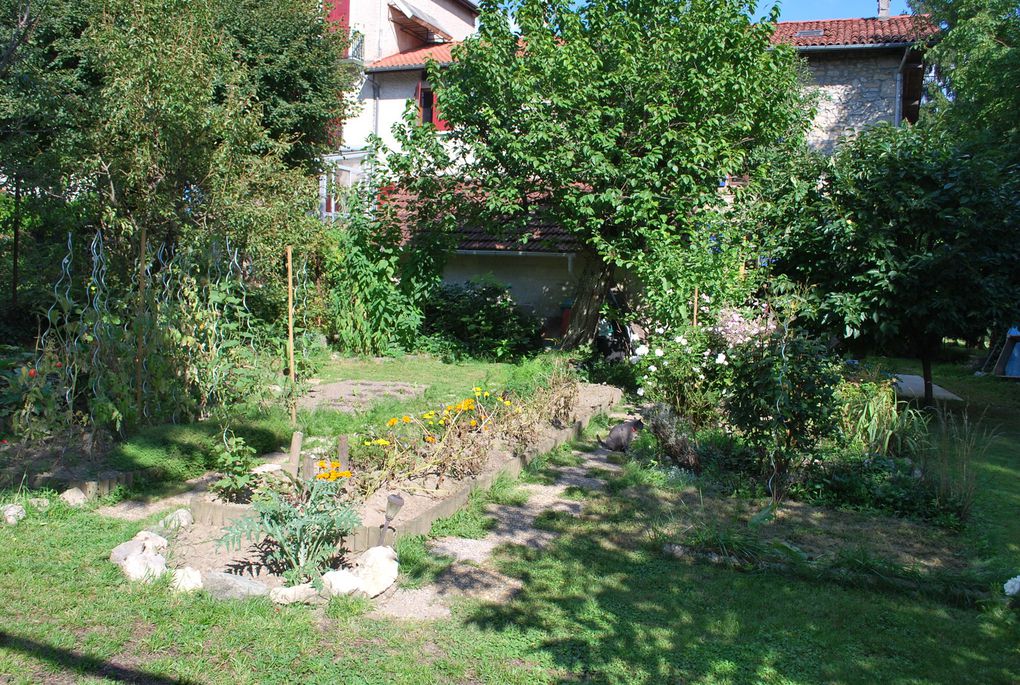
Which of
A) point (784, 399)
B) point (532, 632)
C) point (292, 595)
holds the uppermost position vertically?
point (784, 399)

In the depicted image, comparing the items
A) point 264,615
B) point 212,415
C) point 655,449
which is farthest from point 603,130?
point 264,615

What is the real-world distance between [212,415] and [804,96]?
16.1 m

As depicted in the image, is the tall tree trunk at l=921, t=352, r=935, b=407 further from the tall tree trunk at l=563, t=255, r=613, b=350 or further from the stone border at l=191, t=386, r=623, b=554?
the stone border at l=191, t=386, r=623, b=554

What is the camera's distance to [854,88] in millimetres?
21125

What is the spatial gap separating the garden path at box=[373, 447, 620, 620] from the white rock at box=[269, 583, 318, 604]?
0.37 m

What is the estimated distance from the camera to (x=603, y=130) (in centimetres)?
1237

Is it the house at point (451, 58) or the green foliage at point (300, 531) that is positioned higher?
the house at point (451, 58)

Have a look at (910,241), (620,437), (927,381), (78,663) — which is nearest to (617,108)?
(910,241)

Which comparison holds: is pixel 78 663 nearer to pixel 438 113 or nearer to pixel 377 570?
pixel 377 570

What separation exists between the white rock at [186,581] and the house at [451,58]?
10.3 m

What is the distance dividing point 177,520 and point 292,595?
1.38m

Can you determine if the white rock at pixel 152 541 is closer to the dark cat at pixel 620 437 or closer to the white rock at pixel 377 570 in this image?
the white rock at pixel 377 570

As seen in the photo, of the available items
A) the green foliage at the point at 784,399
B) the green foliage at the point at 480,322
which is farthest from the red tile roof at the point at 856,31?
the green foliage at the point at 784,399

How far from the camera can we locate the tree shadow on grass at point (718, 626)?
386 cm
